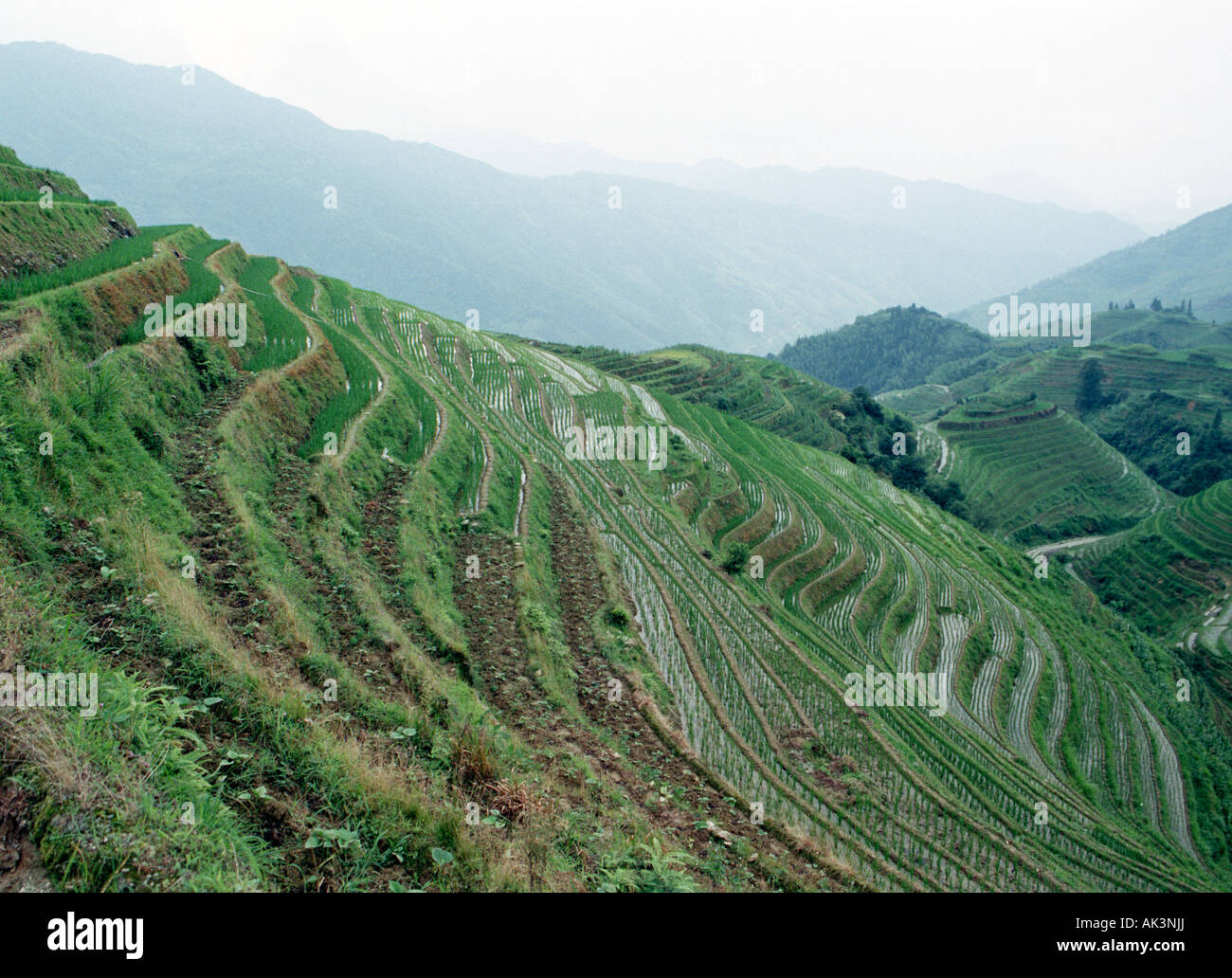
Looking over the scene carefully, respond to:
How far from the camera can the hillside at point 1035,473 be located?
68125 millimetres

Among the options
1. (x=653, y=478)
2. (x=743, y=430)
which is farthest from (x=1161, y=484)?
(x=653, y=478)

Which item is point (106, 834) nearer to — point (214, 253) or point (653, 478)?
point (653, 478)

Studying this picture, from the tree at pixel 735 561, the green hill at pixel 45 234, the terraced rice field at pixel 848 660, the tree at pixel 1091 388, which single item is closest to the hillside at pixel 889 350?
the tree at pixel 1091 388

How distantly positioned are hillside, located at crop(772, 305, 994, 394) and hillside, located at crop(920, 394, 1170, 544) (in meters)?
83.4

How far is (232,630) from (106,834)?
441cm

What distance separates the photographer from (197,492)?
11.6m

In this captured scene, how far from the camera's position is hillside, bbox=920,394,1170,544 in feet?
224

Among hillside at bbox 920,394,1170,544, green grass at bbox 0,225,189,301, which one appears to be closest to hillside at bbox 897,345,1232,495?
hillside at bbox 920,394,1170,544

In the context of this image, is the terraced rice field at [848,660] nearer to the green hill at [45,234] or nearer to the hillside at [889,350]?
the green hill at [45,234]

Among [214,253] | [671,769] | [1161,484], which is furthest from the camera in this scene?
[1161,484]
